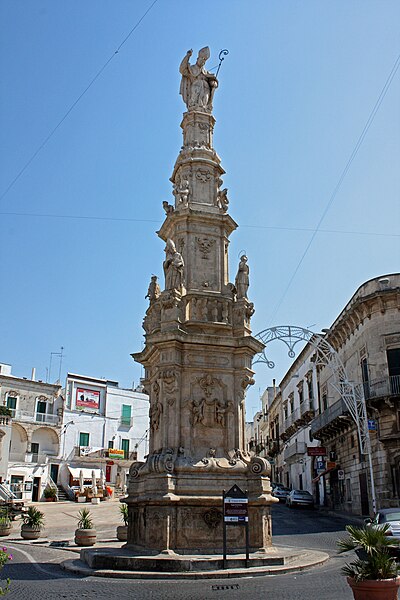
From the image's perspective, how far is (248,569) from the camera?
1143cm

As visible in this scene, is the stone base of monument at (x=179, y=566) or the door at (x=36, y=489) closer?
the stone base of monument at (x=179, y=566)

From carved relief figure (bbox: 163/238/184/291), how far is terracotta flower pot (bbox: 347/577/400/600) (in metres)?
9.75

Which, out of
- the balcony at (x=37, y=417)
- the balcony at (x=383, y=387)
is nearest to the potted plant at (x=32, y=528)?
the balcony at (x=383, y=387)

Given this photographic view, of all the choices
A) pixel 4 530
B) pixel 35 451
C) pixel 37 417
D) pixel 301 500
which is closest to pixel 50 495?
pixel 35 451

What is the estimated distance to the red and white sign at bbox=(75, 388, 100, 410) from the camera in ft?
173

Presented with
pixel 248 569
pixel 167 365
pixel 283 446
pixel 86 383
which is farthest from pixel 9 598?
pixel 283 446

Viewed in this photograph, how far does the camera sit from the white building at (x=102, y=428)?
50.0 meters

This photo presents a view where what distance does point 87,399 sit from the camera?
5366 cm

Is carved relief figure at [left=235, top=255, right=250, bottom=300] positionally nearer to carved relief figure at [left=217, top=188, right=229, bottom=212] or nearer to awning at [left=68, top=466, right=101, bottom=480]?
carved relief figure at [left=217, top=188, right=229, bottom=212]

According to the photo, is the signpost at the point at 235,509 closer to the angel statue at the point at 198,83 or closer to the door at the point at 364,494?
the angel statue at the point at 198,83

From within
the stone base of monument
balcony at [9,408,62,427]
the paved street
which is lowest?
the paved street

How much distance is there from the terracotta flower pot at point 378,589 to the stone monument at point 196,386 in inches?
268

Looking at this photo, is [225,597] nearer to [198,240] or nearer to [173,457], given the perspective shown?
[173,457]

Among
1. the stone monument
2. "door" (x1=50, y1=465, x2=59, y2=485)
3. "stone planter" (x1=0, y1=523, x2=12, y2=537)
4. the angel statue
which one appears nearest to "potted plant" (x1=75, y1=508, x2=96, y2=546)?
the stone monument
